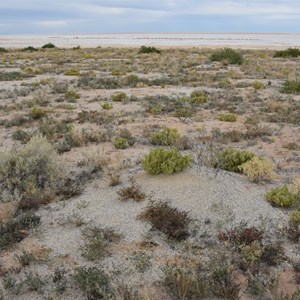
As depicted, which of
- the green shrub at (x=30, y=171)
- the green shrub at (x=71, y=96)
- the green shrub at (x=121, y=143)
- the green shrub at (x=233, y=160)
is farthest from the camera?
the green shrub at (x=71, y=96)

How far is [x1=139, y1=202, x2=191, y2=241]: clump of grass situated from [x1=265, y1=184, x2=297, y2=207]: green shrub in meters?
1.36

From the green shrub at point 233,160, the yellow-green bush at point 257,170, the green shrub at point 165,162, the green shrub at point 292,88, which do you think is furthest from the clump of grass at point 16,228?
the green shrub at point 292,88

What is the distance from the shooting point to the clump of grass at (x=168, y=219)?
18.2 ft

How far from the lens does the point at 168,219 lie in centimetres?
571

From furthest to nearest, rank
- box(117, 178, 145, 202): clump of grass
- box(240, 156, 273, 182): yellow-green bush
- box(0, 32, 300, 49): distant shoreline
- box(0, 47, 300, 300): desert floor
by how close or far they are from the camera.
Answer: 1. box(0, 32, 300, 49): distant shoreline
2. box(240, 156, 273, 182): yellow-green bush
3. box(117, 178, 145, 202): clump of grass
4. box(0, 47, 300, 300): desert floor

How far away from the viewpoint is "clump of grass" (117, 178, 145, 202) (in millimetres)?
6531

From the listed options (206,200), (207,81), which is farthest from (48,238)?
(207,81)

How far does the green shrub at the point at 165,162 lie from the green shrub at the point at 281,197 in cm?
148

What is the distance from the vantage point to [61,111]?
14.0m

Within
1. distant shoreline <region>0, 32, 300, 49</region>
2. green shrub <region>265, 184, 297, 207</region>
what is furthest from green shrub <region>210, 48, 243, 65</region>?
distant shoreline <region>0, 32, 300, 49</region>

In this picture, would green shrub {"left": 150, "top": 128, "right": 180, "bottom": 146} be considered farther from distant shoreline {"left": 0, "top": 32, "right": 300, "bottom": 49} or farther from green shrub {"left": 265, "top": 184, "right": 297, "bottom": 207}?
distant shoreline {"left": 0, "top": 32, "right": 300, "bottom": 49}

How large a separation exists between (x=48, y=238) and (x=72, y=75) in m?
19.5

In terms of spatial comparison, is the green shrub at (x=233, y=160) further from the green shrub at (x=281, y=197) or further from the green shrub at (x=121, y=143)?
the green shrub at (x=121, y=143)

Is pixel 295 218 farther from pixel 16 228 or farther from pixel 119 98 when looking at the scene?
pixel 119 98
